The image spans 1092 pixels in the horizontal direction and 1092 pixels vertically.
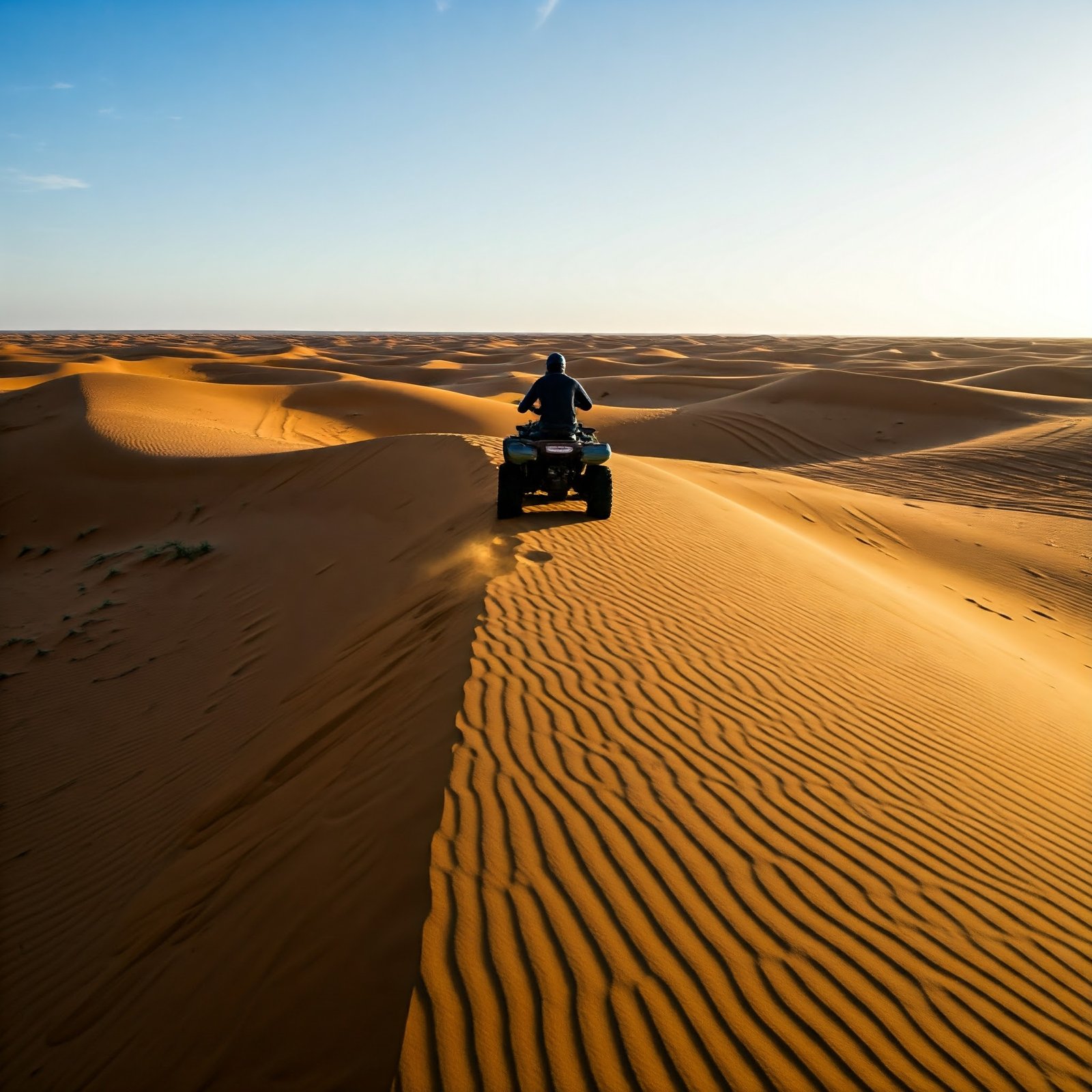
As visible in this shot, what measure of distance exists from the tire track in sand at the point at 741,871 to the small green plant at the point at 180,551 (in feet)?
22.5

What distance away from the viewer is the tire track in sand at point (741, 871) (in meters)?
2.23

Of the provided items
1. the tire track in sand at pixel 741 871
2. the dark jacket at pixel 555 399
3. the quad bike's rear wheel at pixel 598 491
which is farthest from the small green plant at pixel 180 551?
the tire track in sand at pixel 741 871

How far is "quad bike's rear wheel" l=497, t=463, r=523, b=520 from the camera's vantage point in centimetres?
770

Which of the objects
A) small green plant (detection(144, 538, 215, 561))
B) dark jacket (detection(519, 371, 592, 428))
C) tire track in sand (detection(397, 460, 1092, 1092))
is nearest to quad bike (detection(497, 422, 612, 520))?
dark jacket (detection(519, 371, 592, 428))

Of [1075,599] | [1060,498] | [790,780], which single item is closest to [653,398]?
[1060,498]

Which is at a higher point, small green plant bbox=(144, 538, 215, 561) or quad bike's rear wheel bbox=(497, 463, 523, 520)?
quad bike's rear wheel bbox=(497, 463, 523, 520)

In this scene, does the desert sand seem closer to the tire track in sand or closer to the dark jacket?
the tire track in sand

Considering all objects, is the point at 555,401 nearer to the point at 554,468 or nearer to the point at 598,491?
the point at 554,468

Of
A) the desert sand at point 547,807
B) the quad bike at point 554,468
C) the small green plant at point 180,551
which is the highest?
the quad bike at point 554,468

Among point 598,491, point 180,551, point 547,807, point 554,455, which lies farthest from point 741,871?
point 180,551

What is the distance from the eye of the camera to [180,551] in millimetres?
10516

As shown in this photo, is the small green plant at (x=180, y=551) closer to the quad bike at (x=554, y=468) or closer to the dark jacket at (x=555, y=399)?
the quad bike at (x=554, y=468)

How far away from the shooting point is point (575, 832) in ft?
9.95

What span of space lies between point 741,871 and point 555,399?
5790 millimetres
